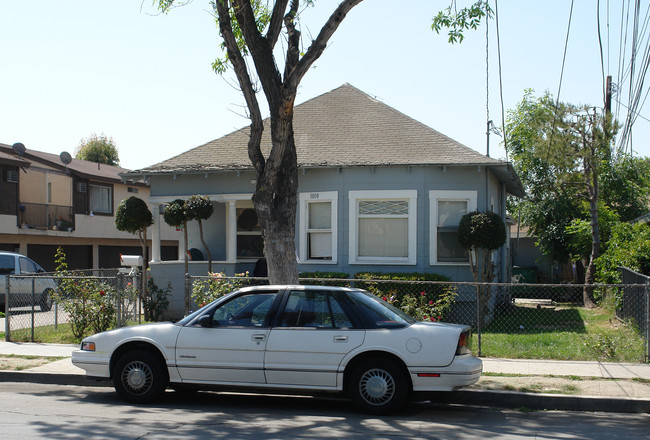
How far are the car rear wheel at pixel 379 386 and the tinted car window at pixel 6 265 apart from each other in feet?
54.6

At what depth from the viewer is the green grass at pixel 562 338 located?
11078 mm

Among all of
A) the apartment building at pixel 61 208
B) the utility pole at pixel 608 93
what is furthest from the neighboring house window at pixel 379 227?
the apartment building at pixel 61 208

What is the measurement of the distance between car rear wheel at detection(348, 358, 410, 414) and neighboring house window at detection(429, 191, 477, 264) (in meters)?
8.30

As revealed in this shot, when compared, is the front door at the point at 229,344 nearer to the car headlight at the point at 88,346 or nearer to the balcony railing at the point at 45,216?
the car headlight at the point at 88,346

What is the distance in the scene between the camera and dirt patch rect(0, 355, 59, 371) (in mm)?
10547

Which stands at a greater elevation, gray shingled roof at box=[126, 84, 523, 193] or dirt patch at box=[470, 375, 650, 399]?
gray shingled roof at box=[126, 84, 523, 193]

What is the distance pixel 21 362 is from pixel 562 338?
982cm

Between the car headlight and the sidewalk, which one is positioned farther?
the car headlight

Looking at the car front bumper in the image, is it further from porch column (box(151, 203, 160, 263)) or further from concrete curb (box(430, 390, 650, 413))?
porch column (box(151, 203, 160, 263))

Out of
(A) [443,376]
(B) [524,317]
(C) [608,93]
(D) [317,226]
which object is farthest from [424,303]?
(C) [608,93]

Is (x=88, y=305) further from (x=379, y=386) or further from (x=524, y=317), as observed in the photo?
(x=524, y=317)

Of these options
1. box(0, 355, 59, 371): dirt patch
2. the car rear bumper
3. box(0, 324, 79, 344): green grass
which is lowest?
box(0, 324, 79, 344): green grass

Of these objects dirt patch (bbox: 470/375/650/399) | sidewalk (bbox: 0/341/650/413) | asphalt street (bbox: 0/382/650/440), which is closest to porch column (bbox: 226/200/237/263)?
sidewalk (bbox: 0/341/650/413)

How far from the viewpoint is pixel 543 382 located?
9250 millimetres
